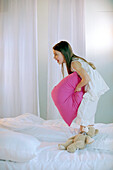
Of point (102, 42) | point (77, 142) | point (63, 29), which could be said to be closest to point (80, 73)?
point (77, 142)

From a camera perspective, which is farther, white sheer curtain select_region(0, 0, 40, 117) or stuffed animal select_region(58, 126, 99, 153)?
white sheer curtain select_region(0, 0, 40, 117)

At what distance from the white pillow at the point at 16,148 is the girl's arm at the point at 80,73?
695 mm

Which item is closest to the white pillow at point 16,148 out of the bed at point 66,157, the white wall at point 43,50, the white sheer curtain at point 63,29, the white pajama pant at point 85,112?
the bed at point 66,157

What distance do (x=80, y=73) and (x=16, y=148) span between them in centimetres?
87

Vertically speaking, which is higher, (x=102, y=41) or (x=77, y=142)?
(x=102, y=41)

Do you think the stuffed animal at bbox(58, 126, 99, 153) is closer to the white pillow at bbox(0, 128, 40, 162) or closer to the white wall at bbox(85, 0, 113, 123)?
the white pillow at bbox(0, 128, 40, 162)

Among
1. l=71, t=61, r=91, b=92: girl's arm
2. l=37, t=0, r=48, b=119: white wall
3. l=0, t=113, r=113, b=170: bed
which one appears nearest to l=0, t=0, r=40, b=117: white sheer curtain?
l=37, t=0, r=48, b=119: white wall

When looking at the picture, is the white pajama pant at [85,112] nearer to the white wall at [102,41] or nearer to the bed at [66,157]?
the bed at [66,157]

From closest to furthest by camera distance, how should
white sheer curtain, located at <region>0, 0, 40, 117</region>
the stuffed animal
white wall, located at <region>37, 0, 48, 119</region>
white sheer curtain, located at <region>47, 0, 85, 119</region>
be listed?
the stuffed animal
white sheer curtain, located at <region>47, 0, 85, 119</region>
white sheer curtain, located at <region>0, 0, 40, 117</region>
white wall, located at <region>37, 0, 48, 119</region>

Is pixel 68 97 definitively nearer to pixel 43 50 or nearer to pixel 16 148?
pixel 16 148

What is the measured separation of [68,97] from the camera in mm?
1938

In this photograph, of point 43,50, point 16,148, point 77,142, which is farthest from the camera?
point 43,50

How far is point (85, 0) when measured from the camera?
3475 millimetres

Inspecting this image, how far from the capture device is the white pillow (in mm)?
1314
